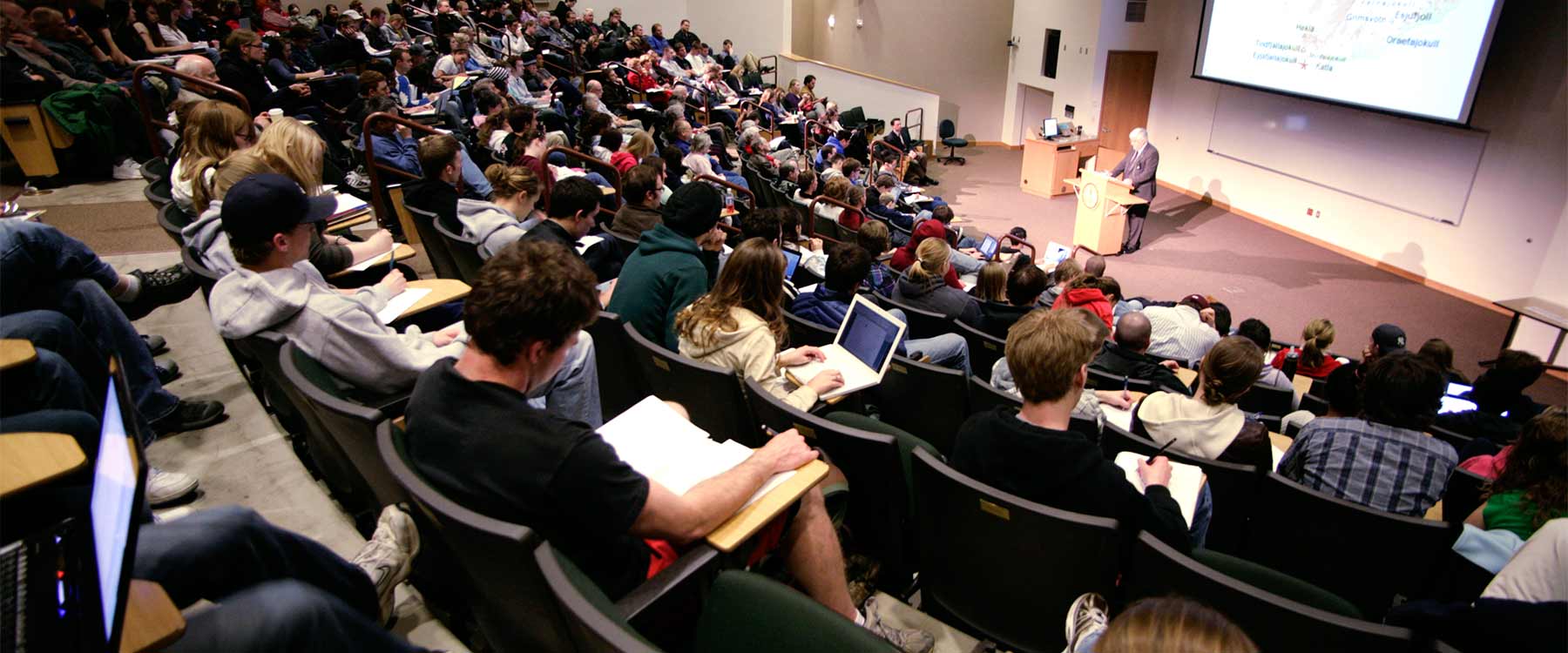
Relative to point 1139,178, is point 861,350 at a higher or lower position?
higher

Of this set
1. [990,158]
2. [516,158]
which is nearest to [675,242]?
[516,158]

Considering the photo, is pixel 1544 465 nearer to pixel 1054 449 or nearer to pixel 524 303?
pixel 1054 449

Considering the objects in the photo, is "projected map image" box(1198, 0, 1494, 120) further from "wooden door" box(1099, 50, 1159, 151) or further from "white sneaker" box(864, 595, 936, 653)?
"white sneaker" box(864, 595, 936, 653)

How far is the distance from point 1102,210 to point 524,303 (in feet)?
27.3

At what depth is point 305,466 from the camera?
8.97 feet

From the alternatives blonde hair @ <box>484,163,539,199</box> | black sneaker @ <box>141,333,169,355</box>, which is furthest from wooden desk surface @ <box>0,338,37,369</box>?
blonde hair @ <box>484,163,539,199</box>

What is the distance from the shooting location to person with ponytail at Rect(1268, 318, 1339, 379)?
4.50m

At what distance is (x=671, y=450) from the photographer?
74.0 inches

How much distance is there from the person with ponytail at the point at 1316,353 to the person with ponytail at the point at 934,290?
1.97 metres

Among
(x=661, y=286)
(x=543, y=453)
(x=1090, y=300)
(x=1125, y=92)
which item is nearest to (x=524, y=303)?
(x=543, y=453)

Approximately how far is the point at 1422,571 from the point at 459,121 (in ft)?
25.8

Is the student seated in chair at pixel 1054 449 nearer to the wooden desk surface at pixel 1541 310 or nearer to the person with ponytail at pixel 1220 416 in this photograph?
the person with ponytail at pixel 1220 416

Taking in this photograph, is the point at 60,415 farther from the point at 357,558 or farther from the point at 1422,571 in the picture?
the point at 1422,571

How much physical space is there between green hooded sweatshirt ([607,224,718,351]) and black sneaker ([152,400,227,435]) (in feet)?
5.02
